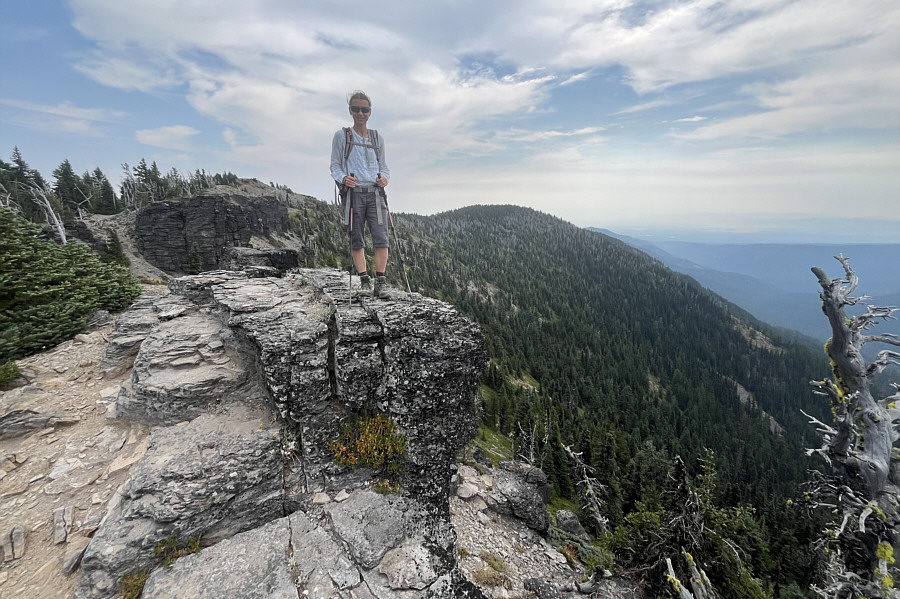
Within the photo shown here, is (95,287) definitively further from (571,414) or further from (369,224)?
(571,414)

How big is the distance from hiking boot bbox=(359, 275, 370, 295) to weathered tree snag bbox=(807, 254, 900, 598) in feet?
38.8

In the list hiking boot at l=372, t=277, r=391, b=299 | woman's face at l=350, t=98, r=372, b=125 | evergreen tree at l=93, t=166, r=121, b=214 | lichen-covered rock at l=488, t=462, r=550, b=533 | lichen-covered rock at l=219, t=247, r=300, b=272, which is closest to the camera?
woman's face at l=350, t=98, r=372, b=125

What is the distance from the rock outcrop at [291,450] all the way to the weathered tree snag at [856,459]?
829cm

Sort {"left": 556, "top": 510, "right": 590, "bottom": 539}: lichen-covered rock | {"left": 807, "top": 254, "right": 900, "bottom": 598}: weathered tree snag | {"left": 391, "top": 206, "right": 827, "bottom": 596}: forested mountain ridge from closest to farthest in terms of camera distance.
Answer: {"left": 807, "top": 254, "right": 900, "bottom": 598}: weathered tree snag
{"left": 556, "top": 510, "right": 590, "bottom": 539}: lichen-covered rock
{"left": 391, "top": 206, "right": 827, "bottom": 596}: forested mountain ridge

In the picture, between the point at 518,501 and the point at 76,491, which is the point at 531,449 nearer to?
the point at 518,501

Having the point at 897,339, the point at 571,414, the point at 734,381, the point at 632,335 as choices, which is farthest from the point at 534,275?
the point at 897,339

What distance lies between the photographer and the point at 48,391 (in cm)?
923

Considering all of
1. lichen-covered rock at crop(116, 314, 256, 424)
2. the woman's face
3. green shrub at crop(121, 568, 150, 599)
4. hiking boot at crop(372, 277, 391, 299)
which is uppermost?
the woman's face

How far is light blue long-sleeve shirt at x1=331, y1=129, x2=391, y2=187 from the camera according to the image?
8.95 m

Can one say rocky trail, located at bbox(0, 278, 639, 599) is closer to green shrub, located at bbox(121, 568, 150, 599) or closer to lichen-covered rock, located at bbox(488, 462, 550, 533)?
lichen-covered rock, located at bbox(488, 462, 550, 533)

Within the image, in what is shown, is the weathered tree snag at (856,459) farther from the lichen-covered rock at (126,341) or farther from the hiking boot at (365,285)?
→ the lichen-covered rock at (126,341)

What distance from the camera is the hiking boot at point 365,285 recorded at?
427 inches

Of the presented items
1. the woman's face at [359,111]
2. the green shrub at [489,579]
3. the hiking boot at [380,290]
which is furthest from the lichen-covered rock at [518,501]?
the woman's face at [359,111]

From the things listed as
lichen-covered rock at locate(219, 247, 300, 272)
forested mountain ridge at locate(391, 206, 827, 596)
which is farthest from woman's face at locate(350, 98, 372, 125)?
forested mountain ridge at locate(391, 206, 827, 596)
